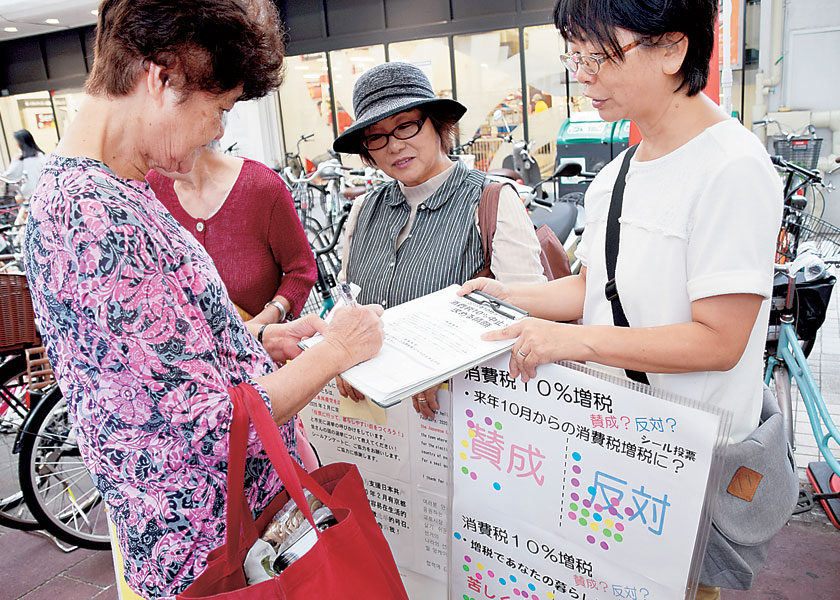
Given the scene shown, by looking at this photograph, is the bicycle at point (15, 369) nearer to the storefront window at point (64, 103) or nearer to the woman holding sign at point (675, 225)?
the woman holding sign at point (675, 225)

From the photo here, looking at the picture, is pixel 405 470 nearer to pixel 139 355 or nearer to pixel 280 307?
pixel 139 355

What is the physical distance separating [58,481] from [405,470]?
2335mm

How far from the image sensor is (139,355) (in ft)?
3.53

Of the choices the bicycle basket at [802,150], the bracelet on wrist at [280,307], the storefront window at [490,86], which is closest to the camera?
the bracelet on wrist at [280,307]

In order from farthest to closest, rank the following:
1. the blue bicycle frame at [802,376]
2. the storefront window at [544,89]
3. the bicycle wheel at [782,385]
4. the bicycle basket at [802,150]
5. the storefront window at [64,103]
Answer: the storefront window at [64,103] → the storefront window at [544,89] → the bicycle basket at [802,150] → the bicycle wheel at [782,385] → the blue bicycle frame at [802,376]

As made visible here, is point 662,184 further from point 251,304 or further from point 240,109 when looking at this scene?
point 240,109

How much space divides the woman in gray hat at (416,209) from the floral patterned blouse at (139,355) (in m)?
0.75

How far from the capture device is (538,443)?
4.17 feet

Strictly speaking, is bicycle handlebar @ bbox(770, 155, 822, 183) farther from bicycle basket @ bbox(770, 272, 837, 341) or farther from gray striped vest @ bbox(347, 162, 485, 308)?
gray striped vest @ bbox(347, 162, 485, 308)

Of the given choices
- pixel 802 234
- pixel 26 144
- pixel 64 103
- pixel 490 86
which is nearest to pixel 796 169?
pixel 802 234

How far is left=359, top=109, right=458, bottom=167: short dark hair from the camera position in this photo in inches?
81.4

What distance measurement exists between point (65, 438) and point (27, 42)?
49.7 feet

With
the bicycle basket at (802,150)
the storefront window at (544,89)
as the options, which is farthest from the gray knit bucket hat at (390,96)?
the storefront window at (544,89)

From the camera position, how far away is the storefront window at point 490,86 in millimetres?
10852
